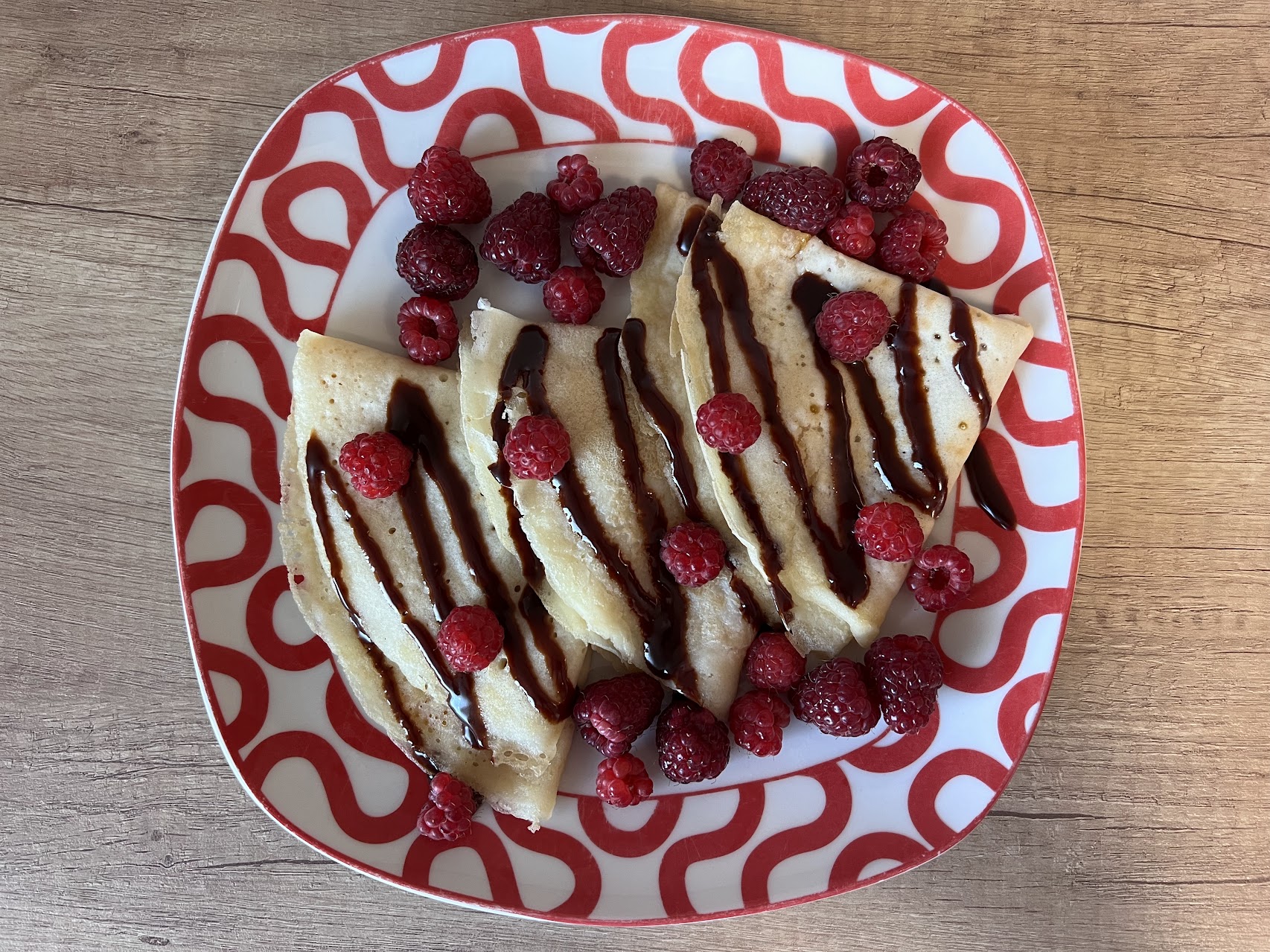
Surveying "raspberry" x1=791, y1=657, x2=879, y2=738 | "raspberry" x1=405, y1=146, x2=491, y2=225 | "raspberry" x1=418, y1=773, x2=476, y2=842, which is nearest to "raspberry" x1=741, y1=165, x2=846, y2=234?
"raspberry" x1=405, y1=146, x2=491, y2=225

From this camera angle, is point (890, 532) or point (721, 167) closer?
point (890, 532)

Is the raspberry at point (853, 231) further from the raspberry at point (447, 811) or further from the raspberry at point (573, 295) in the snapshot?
the raspberry at point (447, 811)

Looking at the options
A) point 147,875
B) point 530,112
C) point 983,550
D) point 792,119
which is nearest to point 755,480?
point 983,550

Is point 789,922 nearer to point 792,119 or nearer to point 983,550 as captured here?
point 983,550

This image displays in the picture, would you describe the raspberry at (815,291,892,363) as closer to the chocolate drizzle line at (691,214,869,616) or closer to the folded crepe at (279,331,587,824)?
the chocolate drizzle line at (691,214,869,616)

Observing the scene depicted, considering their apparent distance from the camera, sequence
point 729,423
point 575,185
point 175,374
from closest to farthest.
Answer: point 729,423, point 575,185, point 175,374

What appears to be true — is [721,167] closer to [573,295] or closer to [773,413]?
[573,295]

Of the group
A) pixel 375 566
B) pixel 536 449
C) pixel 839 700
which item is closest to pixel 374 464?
pixel 375 566

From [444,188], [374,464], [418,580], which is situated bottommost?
[418,580]
